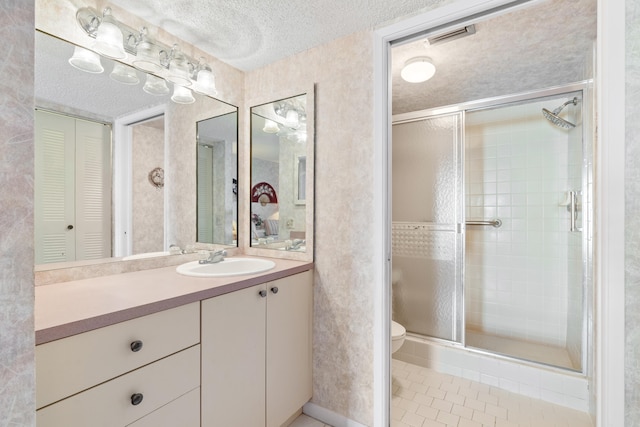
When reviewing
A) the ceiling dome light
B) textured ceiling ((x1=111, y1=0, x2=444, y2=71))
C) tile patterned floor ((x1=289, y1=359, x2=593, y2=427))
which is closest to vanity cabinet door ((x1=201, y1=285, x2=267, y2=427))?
tile patterned floor ((x1=289, y1=359, x2=593, y2=427))

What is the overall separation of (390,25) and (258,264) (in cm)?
147

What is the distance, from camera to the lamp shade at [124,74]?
1.42 metres

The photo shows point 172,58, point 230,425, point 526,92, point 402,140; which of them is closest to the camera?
point 230,425

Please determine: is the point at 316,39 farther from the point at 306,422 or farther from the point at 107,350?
the point at 306,422

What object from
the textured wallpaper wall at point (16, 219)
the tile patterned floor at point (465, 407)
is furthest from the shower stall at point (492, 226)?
the textured wallpaper wall at point (16, 219)

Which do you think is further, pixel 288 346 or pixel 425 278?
pixel 425 278

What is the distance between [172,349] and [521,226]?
278cm

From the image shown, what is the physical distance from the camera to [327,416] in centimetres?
166

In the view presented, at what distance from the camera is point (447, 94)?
7.86 feet

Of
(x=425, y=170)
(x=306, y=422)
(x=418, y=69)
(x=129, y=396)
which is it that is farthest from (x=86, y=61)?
(x=425, y=170)

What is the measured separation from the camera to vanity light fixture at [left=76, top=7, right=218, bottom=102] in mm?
1305

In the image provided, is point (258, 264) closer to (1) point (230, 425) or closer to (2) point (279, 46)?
(1) point (230, 425)

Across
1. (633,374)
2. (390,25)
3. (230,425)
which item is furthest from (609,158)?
(230,425)

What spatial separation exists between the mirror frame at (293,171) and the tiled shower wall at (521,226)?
68.2 inches
